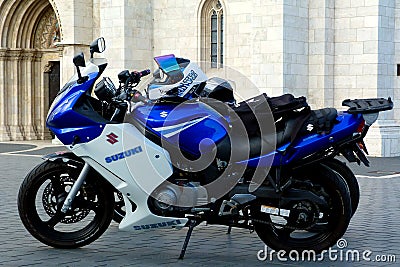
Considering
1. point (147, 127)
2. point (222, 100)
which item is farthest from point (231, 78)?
point (147, 127)

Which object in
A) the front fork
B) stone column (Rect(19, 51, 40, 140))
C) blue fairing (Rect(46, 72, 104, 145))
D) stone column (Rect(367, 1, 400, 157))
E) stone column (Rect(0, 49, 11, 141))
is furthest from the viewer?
stone column (Rect(19, 51, 40, 140))

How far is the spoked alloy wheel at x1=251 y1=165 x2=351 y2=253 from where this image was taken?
5.89 metres

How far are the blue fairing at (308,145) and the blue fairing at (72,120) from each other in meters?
1.26

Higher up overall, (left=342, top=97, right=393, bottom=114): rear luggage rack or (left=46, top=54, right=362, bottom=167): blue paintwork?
(left=342, top=97, right=393, bottom=114): rear luggage rack

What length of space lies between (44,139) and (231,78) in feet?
56.3

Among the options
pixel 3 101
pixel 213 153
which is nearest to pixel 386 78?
pixel 3 101

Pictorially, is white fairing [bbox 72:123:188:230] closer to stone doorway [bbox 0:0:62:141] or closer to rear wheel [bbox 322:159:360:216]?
rear wheel [bbox 322:159:360:216]

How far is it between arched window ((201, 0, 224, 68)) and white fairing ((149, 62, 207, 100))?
13568 mm

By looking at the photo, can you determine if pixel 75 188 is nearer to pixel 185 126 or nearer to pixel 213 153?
pixel 185 126

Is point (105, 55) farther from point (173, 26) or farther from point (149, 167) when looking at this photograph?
point (149, 167)

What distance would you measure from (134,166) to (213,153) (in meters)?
0.62

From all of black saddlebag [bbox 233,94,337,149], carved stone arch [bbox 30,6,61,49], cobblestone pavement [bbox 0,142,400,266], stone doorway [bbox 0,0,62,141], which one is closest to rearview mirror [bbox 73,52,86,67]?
black saddlebag [bbox 233,94,337,149]

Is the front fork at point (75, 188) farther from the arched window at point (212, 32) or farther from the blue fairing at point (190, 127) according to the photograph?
the arched window at point (212, 32)

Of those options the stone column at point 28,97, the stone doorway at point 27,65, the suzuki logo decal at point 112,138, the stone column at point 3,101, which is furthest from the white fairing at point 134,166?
the stone column at point 28,97
